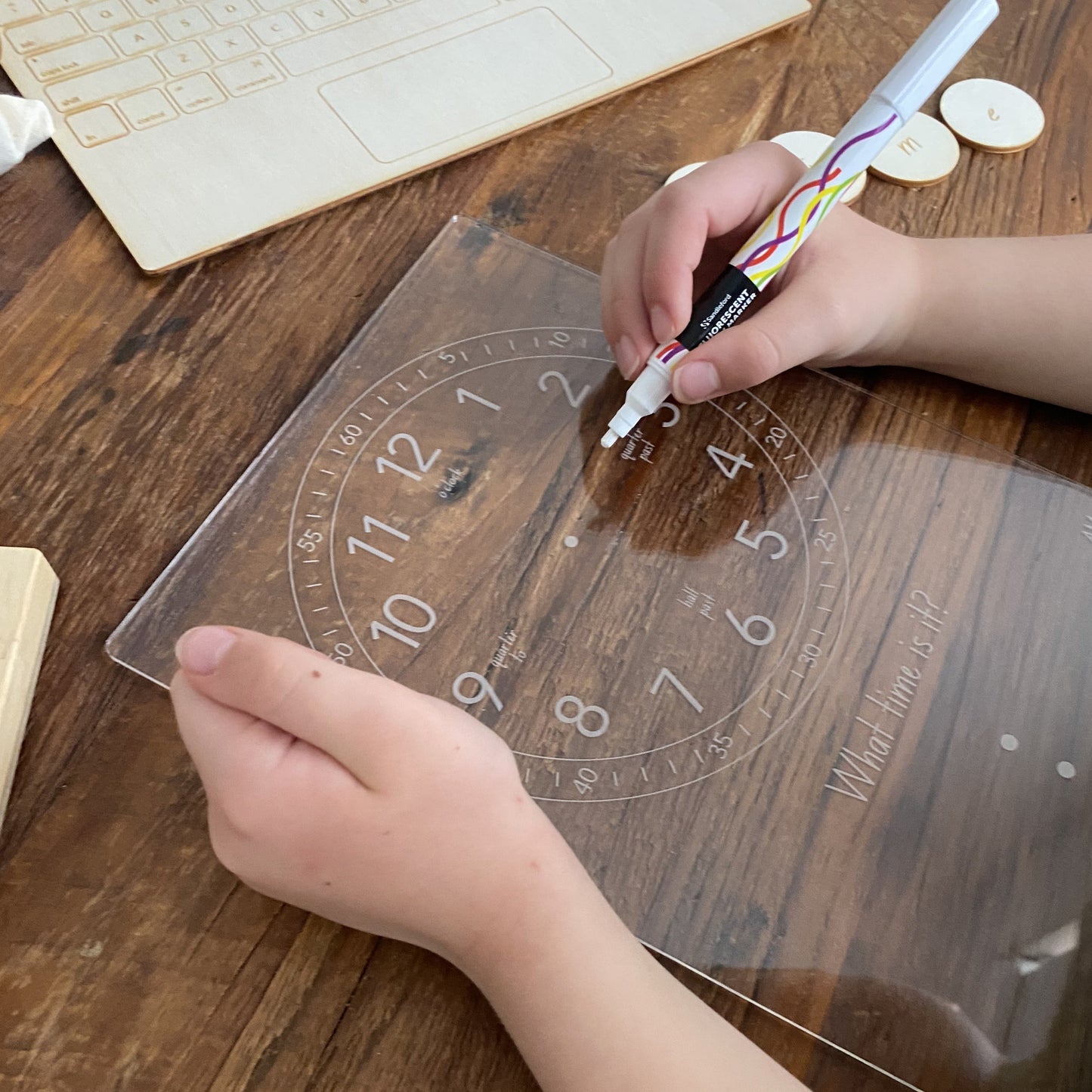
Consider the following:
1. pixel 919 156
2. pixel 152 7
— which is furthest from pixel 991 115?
pixel 152 7

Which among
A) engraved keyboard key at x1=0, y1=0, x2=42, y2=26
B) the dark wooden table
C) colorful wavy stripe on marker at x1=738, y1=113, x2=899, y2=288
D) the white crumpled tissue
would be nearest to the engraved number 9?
the dark wooden table

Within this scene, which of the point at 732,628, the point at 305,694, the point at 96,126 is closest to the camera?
the point at 305,694

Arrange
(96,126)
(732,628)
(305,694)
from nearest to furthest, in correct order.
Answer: (305,694) < (732,628) < (96,126)

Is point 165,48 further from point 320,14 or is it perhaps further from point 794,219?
point 794,219

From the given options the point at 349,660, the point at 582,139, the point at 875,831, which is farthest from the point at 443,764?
the point at 582,139

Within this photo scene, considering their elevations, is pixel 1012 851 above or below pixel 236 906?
below

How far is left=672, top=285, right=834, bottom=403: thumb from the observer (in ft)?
1.60

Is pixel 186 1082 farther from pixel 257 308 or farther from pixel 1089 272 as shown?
pixel 1089 272

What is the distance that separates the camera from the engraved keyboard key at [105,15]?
640 millimetres

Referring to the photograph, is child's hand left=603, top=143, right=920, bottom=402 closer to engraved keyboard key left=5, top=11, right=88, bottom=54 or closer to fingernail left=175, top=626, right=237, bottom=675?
fingernail left=175, top=626, right=237, bottom=675

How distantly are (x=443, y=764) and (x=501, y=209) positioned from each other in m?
0.37

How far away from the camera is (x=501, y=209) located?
1.97 ft

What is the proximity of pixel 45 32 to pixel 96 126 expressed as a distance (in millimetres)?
96

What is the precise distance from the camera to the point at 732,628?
467 mm
